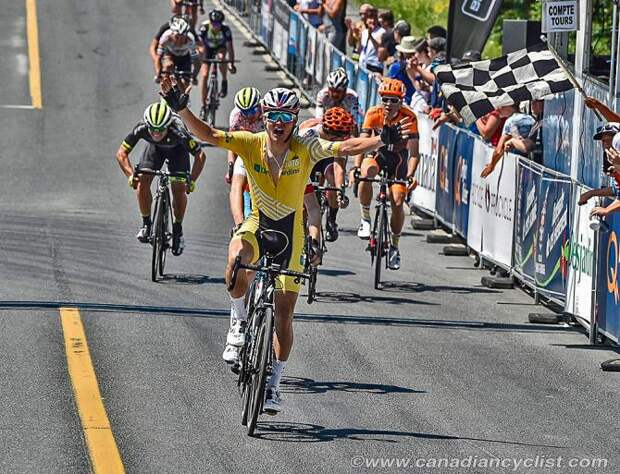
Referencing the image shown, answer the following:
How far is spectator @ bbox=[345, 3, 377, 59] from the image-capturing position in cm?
2778

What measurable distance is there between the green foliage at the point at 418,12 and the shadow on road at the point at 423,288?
22993 mm

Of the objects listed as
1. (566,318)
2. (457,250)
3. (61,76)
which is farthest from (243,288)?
(61,76)

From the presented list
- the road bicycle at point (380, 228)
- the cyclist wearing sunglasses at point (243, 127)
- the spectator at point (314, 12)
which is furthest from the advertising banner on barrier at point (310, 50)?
the cyclist wearing sunglasses at point (243, 127)

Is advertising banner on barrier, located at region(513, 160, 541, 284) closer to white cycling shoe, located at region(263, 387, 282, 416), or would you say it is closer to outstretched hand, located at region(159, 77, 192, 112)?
white cycling shoe, located at region(263, 387, 282, 416)

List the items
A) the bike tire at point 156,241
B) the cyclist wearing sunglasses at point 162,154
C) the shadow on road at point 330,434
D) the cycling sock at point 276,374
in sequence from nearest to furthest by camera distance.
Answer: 1. the shadow on road at point 330,434
2. the cycling sock at point 276,374
3. the bike tire at point 156,241
4. the cyclist wearing sunglasses at point 162,154

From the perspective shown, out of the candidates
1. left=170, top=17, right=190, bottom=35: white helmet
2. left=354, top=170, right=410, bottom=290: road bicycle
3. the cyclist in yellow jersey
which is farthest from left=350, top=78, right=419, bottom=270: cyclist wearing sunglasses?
left=170, top=17, right=190, bottom=35: white helmet

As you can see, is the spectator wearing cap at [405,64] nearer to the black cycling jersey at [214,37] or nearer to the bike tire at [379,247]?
the black cycling jersey at [214,37]

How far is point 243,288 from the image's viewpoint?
32.5 feet

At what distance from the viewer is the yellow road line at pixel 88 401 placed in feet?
27.5

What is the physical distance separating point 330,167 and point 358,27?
15.1 m

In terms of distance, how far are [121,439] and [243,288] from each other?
1593 millimetres

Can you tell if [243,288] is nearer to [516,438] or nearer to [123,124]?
[516,438]

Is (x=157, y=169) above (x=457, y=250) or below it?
above

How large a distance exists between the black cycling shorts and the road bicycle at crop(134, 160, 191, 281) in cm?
10
